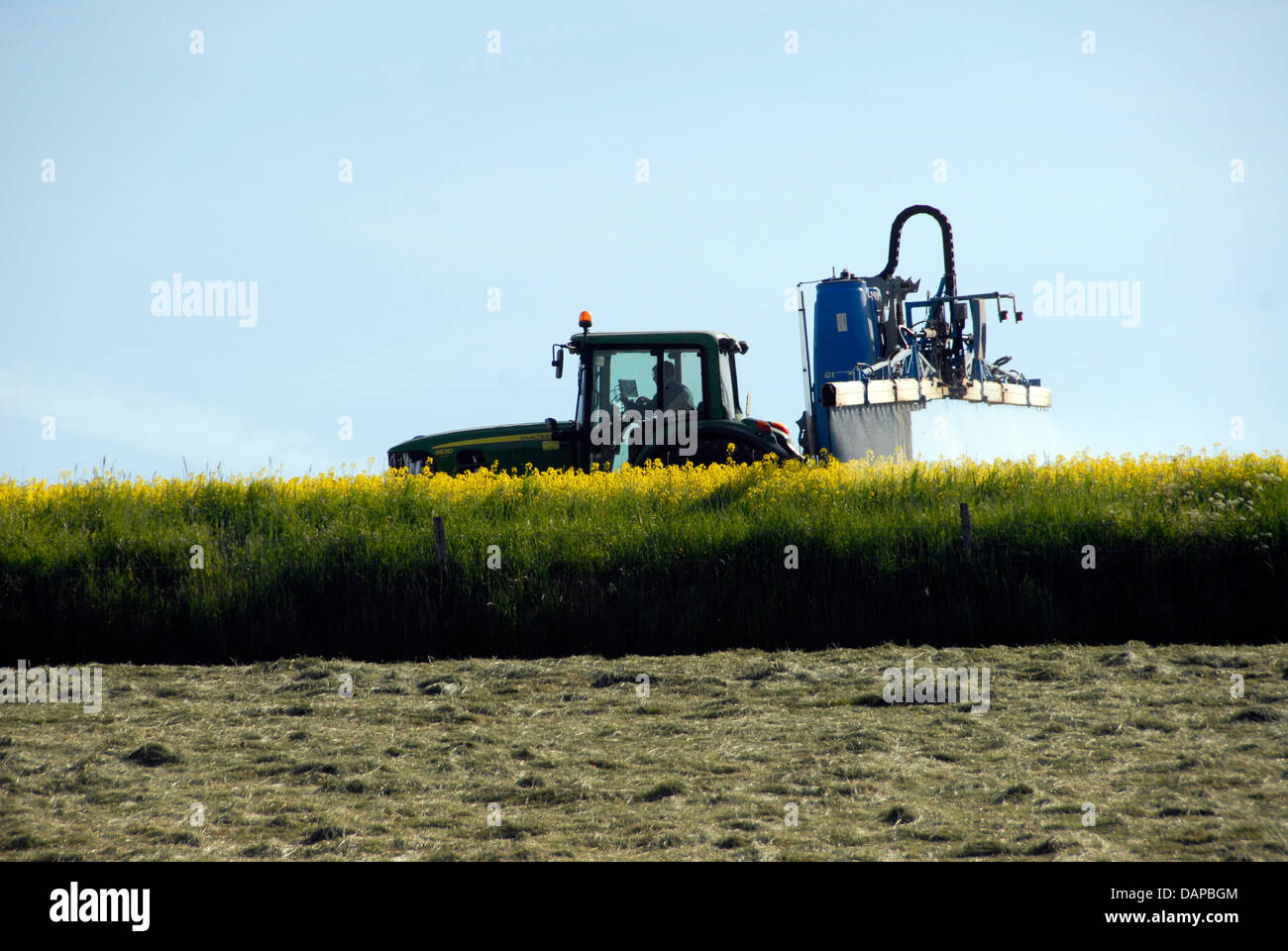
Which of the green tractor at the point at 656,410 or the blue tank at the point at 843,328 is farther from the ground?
the blue tank at the point at 843,328

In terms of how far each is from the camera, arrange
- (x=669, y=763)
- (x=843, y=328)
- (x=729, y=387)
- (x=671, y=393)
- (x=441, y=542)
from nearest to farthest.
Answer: (x=669, y=763), (x=441, y=542), (x=671, y=393), (x=729, y=387), (x=843, y=328)

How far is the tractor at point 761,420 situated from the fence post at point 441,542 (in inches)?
84.5

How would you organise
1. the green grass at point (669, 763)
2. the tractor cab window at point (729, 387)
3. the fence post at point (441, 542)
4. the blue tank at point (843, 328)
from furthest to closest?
the blue tank at point (843, 328), the tractor cab window at point (729, 387), the fence post at point (441, 542), the green grass at point (669, 763)

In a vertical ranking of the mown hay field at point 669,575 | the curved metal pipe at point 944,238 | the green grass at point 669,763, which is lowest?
the green grass at point 669,763

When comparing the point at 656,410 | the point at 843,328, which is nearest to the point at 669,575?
the point at 656,410

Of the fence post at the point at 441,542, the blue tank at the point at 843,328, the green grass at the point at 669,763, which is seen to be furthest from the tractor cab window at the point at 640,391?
→ the blue tank at the point at 843,328

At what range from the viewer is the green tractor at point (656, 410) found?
536 inches

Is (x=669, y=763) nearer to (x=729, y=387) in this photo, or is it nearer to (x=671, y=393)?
(x=671, y=393)

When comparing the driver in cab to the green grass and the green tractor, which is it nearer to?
the green tractor

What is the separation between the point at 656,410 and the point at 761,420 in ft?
4.30

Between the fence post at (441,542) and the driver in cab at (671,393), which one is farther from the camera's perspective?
the driver in cab at (671,393)

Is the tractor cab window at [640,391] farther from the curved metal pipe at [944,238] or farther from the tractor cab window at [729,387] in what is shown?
the curved metal pipe at [944,238]

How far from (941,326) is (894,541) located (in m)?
6.92

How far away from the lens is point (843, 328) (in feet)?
57.4
